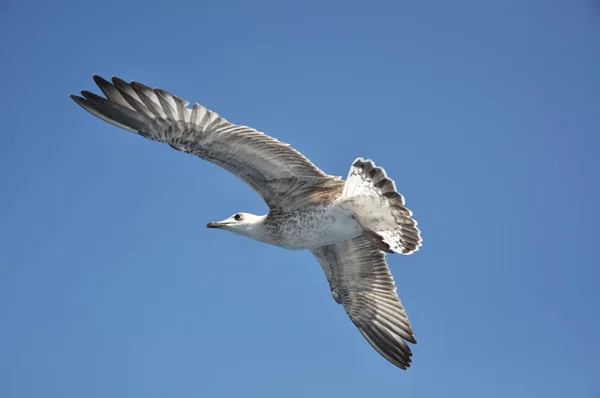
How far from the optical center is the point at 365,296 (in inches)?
441

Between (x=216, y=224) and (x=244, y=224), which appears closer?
(x=244, y=224)

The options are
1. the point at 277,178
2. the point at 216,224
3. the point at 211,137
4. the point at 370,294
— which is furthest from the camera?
the point at 370,294

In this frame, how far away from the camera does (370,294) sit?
36.7ft

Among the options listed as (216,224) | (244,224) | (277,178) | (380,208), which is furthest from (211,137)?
(380,208)

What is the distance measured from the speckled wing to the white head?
3.81ft

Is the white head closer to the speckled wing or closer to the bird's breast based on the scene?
the bird's breast

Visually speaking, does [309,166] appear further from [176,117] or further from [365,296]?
[365,296]

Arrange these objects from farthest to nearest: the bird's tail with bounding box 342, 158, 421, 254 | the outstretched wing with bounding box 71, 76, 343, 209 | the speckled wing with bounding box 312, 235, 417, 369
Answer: the speckled wing with bounding box 312, 235, 417, 369, the outstretched wing with bounding box 71, 76, 343, 209, the bird's tail with bounding box 342, 158, 421, 254

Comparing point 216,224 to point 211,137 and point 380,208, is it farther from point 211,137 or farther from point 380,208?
point 380,208

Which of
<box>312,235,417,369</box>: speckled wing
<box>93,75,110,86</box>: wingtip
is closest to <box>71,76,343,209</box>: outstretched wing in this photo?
<box>93,75,110,86</box>: wingtip

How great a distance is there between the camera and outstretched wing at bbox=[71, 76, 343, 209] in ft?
30.9

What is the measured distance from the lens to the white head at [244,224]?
33.4ft

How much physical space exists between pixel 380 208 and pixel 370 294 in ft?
7.08

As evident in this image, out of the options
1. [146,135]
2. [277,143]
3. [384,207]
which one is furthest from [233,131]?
[384,207]
